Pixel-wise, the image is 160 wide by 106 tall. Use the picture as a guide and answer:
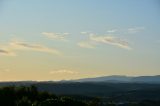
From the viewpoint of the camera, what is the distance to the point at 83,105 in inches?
2255

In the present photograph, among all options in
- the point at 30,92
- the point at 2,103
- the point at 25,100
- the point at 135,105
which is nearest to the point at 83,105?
the point at 25,100

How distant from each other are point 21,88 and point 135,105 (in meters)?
52.6

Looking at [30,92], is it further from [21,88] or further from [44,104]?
[44,104]

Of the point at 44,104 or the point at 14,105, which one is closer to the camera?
the point at 44,104

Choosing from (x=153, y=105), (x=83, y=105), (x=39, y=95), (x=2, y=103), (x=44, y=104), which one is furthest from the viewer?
(x=153, y=105)

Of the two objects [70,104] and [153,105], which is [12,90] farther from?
[153,105]

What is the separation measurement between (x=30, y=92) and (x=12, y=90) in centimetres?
222

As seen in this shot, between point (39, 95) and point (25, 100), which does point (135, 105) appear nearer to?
point (39, 95)

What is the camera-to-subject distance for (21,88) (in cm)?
7162

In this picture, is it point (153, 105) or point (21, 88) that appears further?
point (153, 105)

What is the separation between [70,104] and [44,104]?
396 cm

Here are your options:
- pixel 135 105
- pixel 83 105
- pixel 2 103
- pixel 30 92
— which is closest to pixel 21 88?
pixel 30 92

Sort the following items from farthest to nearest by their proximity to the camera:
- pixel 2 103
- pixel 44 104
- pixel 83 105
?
pixel 2 103, pixel 83 105, pixel 44 104

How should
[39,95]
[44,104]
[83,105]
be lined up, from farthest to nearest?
[39,95]
[83,105]
[44,104]
